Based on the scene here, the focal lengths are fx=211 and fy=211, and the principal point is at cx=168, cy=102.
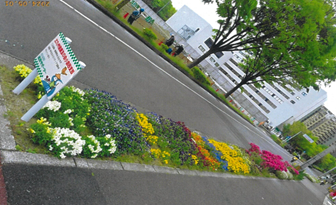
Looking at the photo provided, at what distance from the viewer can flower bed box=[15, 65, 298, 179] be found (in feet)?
12.6

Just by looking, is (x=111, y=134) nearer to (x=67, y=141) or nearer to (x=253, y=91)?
(x=67, y=141)

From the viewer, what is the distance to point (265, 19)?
14094 mm

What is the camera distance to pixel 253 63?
71.4 ft

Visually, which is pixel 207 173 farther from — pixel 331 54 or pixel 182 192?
pixel 331 54

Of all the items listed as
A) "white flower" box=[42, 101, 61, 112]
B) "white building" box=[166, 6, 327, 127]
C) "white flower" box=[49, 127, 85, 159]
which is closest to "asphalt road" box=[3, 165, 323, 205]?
"white flower" box=[49, 127, 85, 159]

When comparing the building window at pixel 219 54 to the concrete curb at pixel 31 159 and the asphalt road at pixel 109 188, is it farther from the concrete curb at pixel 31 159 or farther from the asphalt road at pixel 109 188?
the concrete curb at pixel 31 159

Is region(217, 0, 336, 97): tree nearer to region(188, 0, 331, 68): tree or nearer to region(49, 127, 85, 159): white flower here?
region(188, 0, 331, 68): tree

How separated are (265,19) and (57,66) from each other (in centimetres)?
1438

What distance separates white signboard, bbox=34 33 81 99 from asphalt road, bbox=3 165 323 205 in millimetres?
1328

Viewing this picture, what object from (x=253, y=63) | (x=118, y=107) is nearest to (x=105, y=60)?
(x=118, y=107)

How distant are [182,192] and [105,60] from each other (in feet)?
19.3

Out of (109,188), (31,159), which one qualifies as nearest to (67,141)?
(31,159)

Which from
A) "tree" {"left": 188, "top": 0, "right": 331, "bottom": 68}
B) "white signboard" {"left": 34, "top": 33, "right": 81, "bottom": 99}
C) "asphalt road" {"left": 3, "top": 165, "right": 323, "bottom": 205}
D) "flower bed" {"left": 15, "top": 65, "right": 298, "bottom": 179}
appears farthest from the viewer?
"tree" {"left": 188, "top": 0, "right": 331, "bottom": 68}

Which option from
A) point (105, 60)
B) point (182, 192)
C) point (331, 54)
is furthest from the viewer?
point (331, 54)
